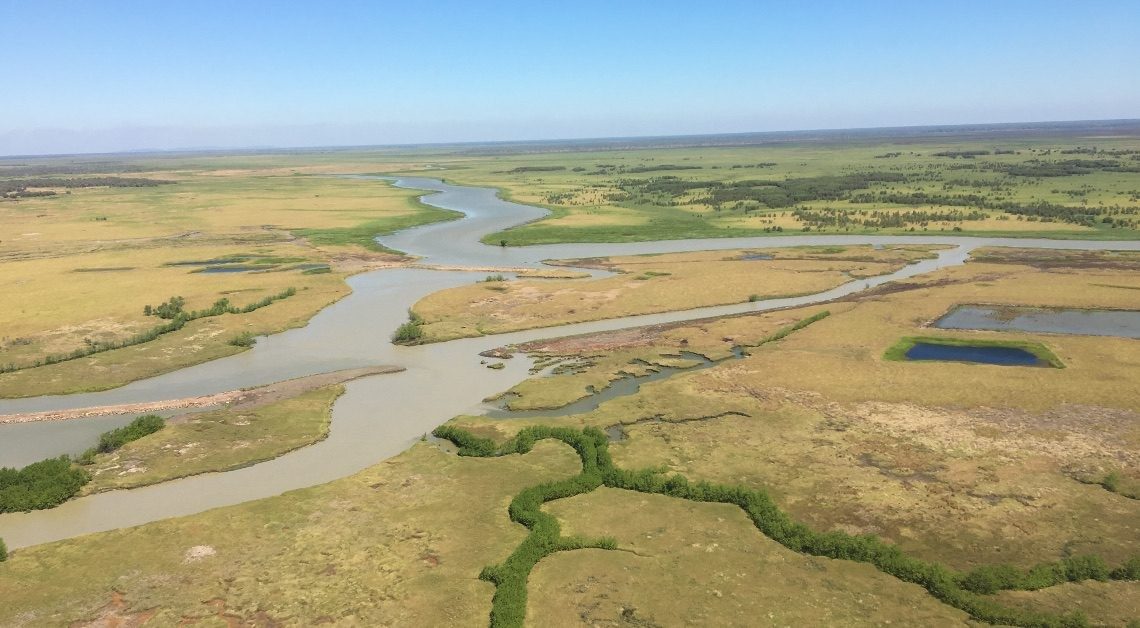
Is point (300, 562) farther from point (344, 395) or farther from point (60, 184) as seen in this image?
point (60, 184)

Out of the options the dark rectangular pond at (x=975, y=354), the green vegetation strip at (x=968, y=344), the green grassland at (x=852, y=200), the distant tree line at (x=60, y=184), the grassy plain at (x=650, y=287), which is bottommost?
the dark rectangular pond at (x=975, y=354)

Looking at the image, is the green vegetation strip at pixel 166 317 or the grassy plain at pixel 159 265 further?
the grassy plain at pixel 159 265

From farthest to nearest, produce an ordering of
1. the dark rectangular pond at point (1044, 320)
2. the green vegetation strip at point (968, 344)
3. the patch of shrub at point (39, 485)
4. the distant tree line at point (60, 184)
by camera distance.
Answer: the distant tree line at point (60, 184), the dark rectangular pond at point (1044, 320), the green vegetation strip at point (968, 344), the patch of shrub at point (39, 485)

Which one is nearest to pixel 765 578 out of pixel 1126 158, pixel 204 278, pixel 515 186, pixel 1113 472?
pixel 1113 472

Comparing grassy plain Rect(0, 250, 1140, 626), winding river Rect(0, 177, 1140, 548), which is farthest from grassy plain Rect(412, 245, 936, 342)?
grassy plain Rect(0, 250, 1140, 626)

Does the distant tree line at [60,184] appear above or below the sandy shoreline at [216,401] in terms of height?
above

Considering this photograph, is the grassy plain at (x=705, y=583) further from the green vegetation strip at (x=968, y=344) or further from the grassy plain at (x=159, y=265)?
the grassy plain at (x=159, y=265)

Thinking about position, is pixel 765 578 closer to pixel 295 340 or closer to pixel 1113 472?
pixel 1113 472

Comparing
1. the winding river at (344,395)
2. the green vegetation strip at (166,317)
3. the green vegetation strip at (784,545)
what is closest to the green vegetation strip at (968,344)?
the winding river at (344,395)
